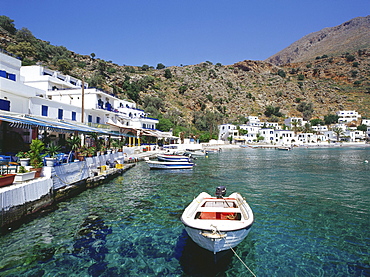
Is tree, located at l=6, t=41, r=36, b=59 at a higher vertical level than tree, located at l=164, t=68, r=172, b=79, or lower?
lower

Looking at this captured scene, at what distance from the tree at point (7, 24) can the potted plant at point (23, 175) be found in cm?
9481

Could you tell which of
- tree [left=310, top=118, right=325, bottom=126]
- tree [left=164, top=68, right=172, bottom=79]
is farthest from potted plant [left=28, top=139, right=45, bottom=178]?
tree [left=310, top=118, right=325, bottom=126]

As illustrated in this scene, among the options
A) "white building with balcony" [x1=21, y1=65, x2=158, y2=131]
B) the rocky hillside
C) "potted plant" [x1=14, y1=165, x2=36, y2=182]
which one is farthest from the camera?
the rocky hillside

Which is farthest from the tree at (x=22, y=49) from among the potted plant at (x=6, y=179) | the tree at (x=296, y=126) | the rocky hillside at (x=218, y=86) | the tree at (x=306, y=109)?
the tree at (x=306, y=109)

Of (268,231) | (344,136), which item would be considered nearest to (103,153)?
(268,231)

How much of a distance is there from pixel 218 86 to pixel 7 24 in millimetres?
108531

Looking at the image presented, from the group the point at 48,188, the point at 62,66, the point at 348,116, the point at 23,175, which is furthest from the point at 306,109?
the point at 23,175

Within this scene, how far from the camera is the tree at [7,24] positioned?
257 feet

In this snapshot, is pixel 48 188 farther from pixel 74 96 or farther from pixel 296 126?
pixel 296 126

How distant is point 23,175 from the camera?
1086cm

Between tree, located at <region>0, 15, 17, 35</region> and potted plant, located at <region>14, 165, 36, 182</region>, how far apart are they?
94809 millimetres

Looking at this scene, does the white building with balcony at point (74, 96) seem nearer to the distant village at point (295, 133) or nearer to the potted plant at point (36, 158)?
the potted plant at point (36, 158)

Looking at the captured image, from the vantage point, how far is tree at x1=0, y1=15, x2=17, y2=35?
78.2m

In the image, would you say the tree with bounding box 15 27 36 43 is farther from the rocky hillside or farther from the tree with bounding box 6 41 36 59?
the tree with bounding box 6 41 36 59
